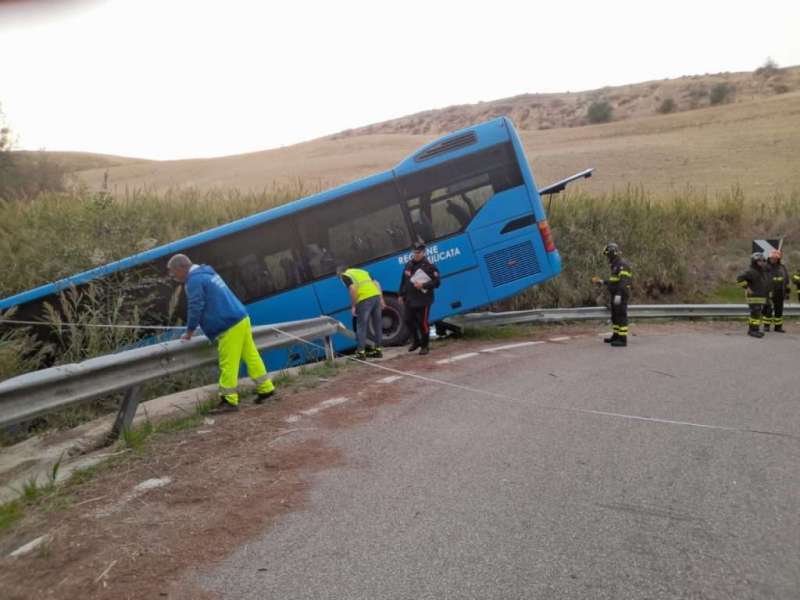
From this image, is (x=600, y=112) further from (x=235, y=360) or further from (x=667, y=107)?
(x=235, y=360)

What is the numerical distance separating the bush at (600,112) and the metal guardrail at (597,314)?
3008 inches

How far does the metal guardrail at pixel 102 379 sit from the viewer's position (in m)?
5.10

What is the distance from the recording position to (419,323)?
11.2 meters

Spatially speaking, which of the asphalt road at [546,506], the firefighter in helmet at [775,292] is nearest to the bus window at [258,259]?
the asphalt road at [546,506]

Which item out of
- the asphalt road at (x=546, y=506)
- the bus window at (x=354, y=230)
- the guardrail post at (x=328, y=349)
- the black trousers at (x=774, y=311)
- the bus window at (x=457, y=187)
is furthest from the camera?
the black trousers at (x=774, y=311)

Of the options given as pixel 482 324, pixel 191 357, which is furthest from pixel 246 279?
pixel 191 357

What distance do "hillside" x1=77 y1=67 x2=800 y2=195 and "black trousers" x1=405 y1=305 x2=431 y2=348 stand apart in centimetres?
1385

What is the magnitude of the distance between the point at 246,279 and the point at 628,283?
6.39 meters

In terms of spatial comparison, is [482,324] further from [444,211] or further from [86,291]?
[86,291]

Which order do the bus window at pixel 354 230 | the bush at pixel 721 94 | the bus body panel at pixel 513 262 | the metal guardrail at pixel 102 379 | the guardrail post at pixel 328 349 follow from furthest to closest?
the bush at pixel 721 94 < the bus body panel at pixel 513 262 < the bus window at pixel 354 230 < the guardrail post at pixel 328 349 < the metal guardrail at pixel 102 379

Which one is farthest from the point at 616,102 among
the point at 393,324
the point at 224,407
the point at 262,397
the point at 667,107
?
the point at 224,407

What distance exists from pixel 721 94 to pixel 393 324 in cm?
8125

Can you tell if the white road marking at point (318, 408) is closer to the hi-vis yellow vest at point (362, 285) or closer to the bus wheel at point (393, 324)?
the hi-vis yellow vest at point (362, 285)

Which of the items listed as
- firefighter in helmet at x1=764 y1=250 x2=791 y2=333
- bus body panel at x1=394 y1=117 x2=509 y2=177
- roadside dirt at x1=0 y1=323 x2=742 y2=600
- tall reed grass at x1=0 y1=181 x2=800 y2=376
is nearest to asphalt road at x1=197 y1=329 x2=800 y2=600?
roadside dirt at x1=0 y1=323 x2=742 y2=600
